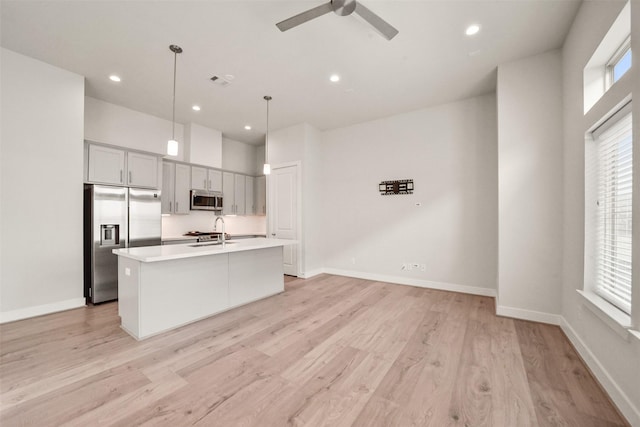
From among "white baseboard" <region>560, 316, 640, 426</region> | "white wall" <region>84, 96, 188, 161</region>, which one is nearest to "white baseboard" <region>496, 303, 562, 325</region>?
"white baseboard" <region>560, 316, 640, 426</region>

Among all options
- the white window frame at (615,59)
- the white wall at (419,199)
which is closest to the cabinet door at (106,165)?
the white wall at (419,199)

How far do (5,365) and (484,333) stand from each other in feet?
14.6

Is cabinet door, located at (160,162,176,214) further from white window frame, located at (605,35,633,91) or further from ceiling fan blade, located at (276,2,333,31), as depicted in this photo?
white window frame, located at (605,35,633,91)

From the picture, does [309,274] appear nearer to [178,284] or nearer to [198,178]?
[178,284]

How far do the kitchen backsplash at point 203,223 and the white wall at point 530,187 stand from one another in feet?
18.2

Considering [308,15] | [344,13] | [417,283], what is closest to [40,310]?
[308,15]

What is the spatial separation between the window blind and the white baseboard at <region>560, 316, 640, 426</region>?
49cm

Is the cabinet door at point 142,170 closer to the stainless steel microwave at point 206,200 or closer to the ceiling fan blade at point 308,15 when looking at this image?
the stainless steel microwave at point 206,200

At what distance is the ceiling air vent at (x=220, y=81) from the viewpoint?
3584 mm

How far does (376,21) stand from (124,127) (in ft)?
15.3

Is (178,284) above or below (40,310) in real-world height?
above

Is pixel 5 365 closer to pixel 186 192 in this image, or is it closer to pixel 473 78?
pixel 186 192

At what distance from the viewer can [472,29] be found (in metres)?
2.64

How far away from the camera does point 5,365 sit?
83.3 inches
